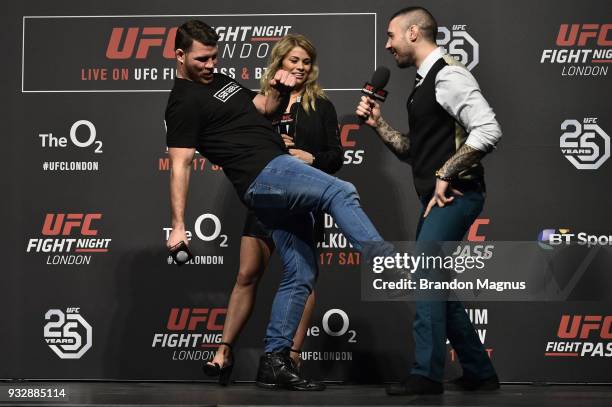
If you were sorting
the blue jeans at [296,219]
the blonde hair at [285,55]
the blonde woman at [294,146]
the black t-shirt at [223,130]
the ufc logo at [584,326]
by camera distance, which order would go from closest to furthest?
1. the blue jeans at [296,219]
2. the black t-shirt at [223,130]
3. the blonde woman at [294,146]
4. the blonde hair at [285,55]
5. the ufc logo at [584,326]

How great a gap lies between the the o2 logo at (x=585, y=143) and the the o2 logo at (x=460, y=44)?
23.5 inches

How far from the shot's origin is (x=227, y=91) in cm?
390

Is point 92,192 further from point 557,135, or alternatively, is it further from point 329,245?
point 557,135

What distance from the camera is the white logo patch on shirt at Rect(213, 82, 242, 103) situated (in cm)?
386

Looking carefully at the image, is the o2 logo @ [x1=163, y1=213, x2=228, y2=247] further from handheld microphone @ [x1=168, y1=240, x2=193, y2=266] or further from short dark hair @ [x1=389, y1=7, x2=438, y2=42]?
short dark hair @ [x1=389, y1=7, x2=438, y2=42]

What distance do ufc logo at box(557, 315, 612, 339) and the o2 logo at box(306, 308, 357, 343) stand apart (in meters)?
1.10

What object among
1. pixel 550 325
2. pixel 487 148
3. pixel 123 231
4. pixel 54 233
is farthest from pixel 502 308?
pixel 54 233

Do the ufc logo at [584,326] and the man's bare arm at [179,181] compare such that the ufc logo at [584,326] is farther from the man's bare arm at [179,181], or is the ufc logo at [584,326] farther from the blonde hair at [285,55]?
the man's bare arm at [179,181]

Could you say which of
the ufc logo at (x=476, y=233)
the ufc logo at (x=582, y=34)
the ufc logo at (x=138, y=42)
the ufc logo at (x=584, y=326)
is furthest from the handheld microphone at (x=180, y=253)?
the ufc logo at (x=582, y=34)

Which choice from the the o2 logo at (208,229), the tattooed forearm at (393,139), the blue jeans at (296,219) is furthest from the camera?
the the o2 logo at (208,229)

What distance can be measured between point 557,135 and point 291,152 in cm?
150

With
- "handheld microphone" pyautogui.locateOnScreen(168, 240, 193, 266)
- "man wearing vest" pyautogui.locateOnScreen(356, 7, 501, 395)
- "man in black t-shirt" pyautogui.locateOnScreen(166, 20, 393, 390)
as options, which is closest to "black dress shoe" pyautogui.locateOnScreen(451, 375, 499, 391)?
"man wearing vest" pyautogui.locateOnScreen(356, 7, 501, 395)

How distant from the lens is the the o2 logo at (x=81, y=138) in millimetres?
4832

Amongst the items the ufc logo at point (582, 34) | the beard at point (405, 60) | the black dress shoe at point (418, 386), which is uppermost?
the ufc logo at point (582, 34)
